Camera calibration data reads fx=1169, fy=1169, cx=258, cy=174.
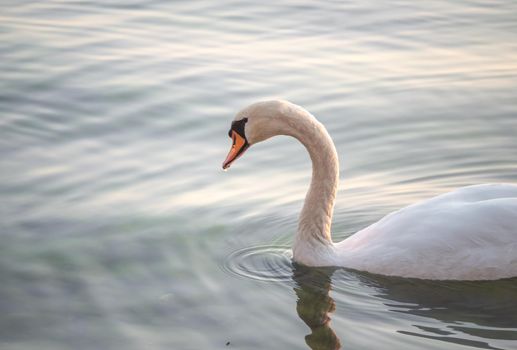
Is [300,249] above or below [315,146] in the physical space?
below

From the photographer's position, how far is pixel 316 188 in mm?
9953

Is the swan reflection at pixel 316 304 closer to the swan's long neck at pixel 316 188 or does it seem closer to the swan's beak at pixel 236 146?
the swan's long neck at pixel 316 188

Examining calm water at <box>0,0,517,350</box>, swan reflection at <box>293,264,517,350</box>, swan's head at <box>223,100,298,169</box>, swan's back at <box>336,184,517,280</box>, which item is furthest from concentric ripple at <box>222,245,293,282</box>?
swan's head at <box>223,100,298,169</box>

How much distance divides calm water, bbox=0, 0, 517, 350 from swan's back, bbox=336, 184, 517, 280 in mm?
130

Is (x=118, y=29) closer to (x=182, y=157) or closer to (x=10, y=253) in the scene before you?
(x=182, y=157)

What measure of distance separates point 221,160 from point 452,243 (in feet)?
10.9

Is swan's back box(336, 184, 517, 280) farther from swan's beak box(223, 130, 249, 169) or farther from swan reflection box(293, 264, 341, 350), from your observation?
swan's beak box(223, 130, 249, 169)

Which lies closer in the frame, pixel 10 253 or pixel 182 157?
pixel 10 253

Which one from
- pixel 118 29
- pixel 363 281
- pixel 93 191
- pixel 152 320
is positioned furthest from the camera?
pixel 118 29

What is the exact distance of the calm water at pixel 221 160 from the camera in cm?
877

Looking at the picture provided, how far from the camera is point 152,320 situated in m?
8.75

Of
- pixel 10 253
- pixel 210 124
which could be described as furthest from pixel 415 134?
pixel 10 253

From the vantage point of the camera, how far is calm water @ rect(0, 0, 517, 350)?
8.77 metres

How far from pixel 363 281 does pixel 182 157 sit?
10.4ft
